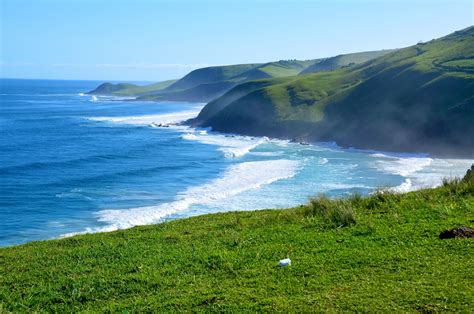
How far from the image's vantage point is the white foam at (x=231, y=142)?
6825 centimetres

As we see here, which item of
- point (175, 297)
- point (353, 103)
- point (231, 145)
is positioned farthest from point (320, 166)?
point (175, 297)

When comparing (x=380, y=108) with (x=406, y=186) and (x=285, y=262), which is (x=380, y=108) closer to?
(x=406, y=186)

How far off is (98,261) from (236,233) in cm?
438

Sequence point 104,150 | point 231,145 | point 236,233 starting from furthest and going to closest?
point 231,145
point 104,150
point 236,233

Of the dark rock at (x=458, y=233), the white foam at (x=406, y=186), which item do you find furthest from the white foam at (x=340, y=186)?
the dark rock at (x=458, y=233)

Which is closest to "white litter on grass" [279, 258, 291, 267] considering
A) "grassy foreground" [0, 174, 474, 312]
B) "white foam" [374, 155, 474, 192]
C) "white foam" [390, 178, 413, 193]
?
"grassy foreground" [0, 174, 474, 312]

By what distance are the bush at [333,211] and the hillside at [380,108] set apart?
178 feet

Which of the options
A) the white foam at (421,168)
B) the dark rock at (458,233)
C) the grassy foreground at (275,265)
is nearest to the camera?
the grassy foreground at (275,265)

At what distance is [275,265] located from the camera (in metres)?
11.5

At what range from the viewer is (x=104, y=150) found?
6744 centimetres

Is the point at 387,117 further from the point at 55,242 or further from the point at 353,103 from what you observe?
the point at 55,242

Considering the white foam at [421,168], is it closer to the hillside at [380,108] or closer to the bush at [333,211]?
the hillside at [380,108]

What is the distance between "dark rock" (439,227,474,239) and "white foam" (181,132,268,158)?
5303cm

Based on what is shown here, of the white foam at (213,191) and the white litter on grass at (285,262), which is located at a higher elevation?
the white litter on grass at (285,262)
